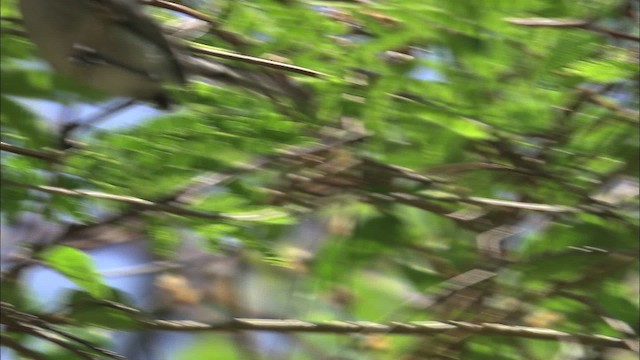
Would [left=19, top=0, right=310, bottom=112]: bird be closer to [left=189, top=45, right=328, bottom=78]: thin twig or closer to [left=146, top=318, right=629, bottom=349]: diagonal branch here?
[left=189, top=45, right=328, bottom=78]: thin twig

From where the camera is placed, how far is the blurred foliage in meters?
0.54

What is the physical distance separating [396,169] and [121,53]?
0.25 m

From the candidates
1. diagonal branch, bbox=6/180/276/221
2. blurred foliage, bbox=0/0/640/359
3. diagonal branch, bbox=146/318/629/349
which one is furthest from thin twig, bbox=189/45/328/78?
diagonal branch, bbox=146/318/629/349

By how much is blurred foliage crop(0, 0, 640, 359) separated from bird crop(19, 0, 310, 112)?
0.06 ft

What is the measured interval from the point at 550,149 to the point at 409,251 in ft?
0.52

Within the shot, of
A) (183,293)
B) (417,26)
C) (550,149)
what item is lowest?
(183,293)

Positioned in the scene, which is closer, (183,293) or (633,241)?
(633,241)

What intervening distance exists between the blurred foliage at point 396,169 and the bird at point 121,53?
2 cm

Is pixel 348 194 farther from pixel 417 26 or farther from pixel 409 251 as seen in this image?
pixel 417 26

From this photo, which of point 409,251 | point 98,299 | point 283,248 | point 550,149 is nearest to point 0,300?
point 98,299

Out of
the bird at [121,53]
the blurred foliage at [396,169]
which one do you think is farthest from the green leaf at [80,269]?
the bird at [121,53]

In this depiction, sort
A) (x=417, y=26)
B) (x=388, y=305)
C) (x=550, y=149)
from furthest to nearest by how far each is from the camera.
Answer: (x=388, y=305) → (x=550, y=149) → (x=417, y=26)

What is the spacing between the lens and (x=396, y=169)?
0.67 metres

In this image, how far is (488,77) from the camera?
57cm
